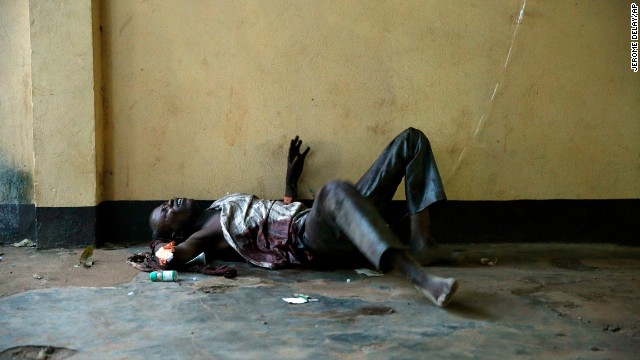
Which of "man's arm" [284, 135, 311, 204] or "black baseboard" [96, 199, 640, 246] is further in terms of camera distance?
"black baseboard" [96, 199, 640, 246]

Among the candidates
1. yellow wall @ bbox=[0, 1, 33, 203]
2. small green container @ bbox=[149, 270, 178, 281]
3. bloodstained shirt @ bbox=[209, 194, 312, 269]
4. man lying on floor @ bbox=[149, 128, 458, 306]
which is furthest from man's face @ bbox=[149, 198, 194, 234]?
yellow wall @ bbox=[0, 1, 33, 203]

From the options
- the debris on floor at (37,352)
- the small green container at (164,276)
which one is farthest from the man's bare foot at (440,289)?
the debris on floor at (37,352)

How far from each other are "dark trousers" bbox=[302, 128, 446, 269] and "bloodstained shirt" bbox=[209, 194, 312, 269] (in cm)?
11

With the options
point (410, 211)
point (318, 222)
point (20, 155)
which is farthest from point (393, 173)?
point (20, 155)

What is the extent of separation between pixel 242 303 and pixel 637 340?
1.74 meters

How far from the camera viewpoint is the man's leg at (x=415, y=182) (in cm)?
386

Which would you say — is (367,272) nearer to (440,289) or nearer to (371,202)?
(371,202)

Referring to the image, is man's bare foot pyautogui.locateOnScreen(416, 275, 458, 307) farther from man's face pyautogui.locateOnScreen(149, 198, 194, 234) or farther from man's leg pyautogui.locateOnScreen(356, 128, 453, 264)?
man's face pyautogui.locateOnScreen(149, 198, 194, 234)

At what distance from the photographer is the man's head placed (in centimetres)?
400

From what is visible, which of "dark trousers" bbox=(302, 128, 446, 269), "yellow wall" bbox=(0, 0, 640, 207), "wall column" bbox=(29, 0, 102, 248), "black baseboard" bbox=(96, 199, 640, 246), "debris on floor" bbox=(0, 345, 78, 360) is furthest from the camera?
"black baseboard" bbox=(96, 199, 640, 246)

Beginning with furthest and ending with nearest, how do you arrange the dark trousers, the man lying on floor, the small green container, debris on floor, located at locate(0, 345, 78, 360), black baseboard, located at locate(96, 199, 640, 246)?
black baseboard, located at locate(96, 199, 640, 246) < the man lying on floor < the small green container < the dark trousers < debris on floor, located at locate(0, 345, 78, 360)

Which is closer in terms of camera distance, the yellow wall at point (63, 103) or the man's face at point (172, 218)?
the man's face at point (172, 218)

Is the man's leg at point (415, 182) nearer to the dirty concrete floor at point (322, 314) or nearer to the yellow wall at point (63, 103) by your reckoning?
the dirty concrete floor at point (322, 314)

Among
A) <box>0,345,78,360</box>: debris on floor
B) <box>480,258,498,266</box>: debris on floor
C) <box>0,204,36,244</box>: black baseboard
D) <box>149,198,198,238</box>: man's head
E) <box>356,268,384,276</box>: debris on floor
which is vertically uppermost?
<box>149,198,198,238</box>: man's head
